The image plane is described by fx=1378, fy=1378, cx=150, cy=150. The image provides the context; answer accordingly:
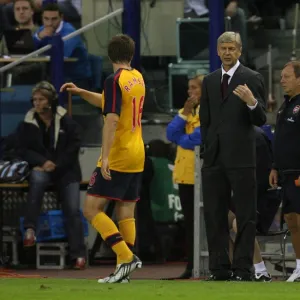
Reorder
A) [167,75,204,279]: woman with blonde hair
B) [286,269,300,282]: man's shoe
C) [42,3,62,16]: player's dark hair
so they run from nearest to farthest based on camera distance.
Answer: [286,269,300,282]: man's shoe < [167,75,204,279]: woman with blonde hair < [42,3,62,16]: player's dark hair

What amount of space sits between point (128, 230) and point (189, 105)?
258cm

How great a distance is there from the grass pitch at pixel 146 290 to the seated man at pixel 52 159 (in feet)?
12.7

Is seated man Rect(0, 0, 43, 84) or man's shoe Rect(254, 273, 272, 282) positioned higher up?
seated man Rect(0, 0, 43, 84)

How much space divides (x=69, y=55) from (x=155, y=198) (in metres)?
2.12

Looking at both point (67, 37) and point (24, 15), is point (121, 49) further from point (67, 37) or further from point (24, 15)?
point (24, 15)

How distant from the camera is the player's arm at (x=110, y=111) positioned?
38.4 ft

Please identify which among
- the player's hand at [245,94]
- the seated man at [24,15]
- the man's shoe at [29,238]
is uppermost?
the seated man at [24,15]

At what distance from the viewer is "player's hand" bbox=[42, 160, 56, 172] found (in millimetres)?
16078

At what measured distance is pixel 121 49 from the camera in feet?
39.2

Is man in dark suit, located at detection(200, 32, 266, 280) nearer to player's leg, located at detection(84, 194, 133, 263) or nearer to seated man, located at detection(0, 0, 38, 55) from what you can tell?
player's leg, located at detection(84, 194, 133, 263)

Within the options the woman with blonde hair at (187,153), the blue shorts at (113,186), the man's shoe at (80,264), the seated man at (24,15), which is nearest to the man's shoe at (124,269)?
the blue shorts at (113,186)

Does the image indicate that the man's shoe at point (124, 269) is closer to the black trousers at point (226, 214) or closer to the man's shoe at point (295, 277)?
the black trousers at point (226, 214)

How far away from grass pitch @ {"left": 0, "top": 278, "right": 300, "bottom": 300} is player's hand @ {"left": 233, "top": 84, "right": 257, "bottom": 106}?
1.59 metres

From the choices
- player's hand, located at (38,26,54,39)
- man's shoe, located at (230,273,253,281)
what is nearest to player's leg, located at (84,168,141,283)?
man's shoe, located at (230,273,253,281)
